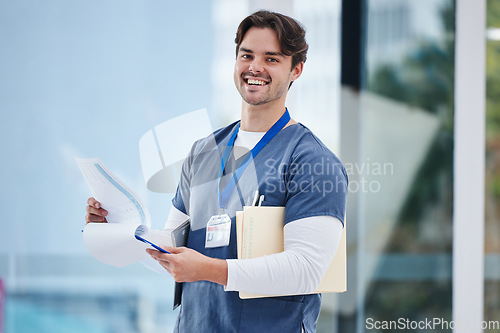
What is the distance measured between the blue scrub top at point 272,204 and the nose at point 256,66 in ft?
0.54

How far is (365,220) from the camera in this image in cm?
225

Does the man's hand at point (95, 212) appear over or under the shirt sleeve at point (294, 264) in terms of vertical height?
over

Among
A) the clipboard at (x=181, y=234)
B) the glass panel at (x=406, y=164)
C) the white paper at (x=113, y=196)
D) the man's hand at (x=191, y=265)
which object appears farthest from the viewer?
the glass panel at (x=406, y=164)

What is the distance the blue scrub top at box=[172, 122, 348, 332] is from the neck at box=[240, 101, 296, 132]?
48 millimetres

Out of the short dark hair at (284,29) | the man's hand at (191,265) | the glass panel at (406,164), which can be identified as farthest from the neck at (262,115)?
the glass panel at (406,164)

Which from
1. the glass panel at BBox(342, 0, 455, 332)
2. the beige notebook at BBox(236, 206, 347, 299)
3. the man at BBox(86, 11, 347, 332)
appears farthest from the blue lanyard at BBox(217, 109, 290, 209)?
the glass panel at BBox(342, 0, 455, 332)

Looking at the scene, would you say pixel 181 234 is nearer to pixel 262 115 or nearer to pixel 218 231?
pixel 218 231

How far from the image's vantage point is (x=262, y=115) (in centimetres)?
128

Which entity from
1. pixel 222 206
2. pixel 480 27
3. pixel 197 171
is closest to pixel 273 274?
pixel 222 206

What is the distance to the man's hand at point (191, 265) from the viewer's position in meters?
1.04

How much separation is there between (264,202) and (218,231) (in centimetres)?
14

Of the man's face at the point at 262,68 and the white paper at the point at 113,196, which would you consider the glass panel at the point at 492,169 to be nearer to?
the man's face at the point at 262,68

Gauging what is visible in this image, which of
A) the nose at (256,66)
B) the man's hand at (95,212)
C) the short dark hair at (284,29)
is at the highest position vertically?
the short dark hair at (284,29)

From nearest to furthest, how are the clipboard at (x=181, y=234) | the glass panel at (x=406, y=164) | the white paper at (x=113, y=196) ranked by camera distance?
the white paper at (x=113, y=196), the clipboard at (x=181, y=234), the glass panel at (x=406, y=164)
